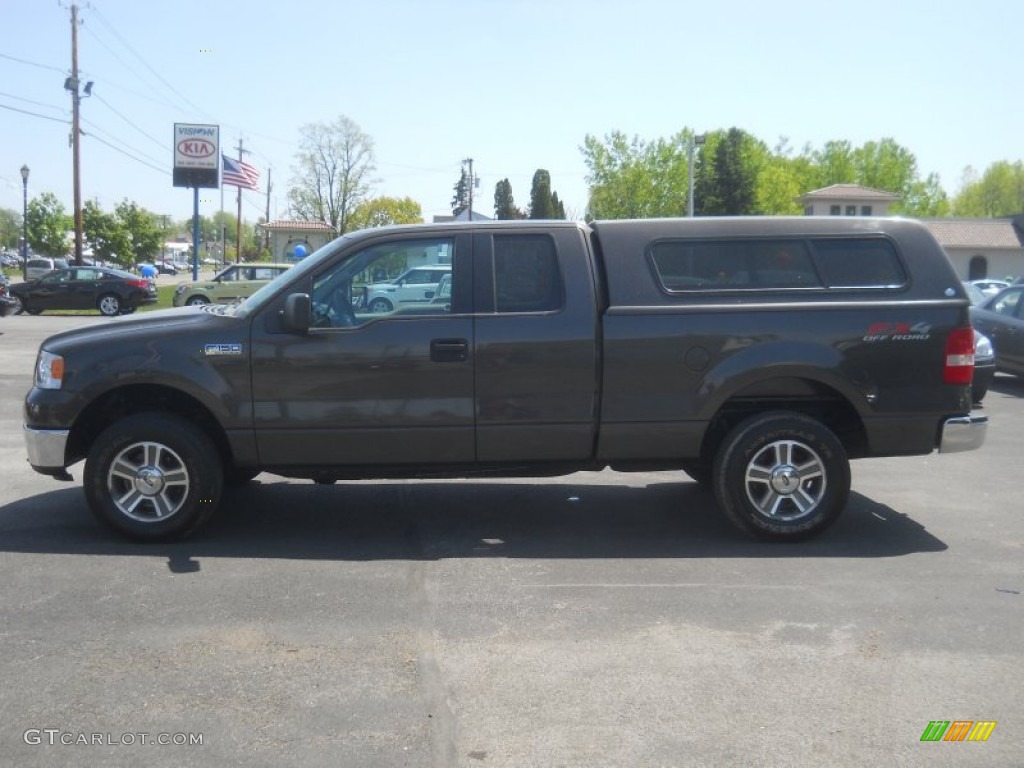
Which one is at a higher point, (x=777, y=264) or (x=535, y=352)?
(x=777, y=264)

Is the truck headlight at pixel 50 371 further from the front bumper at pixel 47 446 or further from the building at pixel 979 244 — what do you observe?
the building at pixel 979 244

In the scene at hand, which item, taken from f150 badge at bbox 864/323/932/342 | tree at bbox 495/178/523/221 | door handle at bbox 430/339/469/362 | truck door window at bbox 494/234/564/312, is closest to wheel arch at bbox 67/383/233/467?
door handle at bbox 430/339/469/362

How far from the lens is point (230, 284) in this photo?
26.6m

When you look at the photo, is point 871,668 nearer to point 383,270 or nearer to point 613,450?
point 613,450

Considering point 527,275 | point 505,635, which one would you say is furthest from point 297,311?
point 505,635

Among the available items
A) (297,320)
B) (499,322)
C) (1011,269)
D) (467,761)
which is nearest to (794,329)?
(499,322)

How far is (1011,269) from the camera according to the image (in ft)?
237

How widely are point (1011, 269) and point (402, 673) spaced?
7748 centimetres

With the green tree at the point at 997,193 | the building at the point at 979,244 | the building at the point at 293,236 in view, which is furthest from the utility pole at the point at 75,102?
the green tree at the point at 997,193

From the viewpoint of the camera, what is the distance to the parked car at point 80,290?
30.9 meters

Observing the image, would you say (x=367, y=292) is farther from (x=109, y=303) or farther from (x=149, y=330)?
(x=109, y=303)

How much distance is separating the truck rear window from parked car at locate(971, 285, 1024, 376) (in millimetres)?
9135

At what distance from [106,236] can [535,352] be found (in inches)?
2477

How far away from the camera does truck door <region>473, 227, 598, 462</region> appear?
6.15 metres
